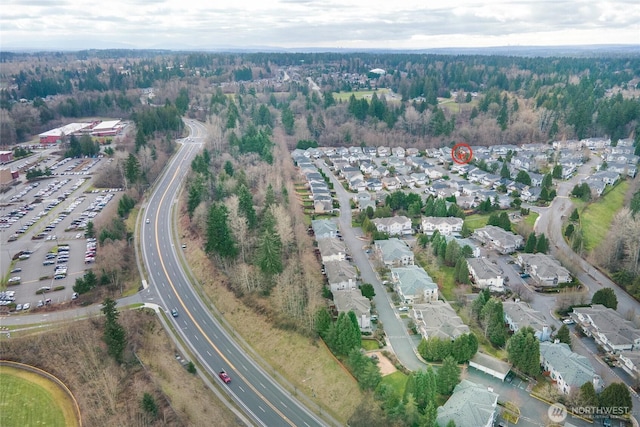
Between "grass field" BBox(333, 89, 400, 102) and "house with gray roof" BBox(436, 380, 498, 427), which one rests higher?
"grass field" BBox(333, 89, 400, 102)

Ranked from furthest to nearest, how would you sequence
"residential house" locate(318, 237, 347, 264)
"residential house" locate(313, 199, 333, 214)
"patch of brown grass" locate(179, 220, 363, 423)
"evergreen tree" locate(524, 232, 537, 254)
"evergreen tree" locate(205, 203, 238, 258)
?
1. "residential house" locate(313, 199, 333, 214)
2. "evergreen tree" locate(524, 232, 537, 254)
3. "residential house" locate(318, 237, 347, 264)
4. "evergreen tree" locate(205, 203, 238, 258)
5. "patch of brown grass" locate(179, 220, 363, 423)

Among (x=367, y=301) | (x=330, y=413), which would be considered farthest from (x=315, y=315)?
(x=330, y=413)

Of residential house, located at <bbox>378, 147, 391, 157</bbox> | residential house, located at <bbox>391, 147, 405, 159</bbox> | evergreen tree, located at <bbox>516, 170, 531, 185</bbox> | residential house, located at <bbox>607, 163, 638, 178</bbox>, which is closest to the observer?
evergreen tree, located at <bbox>516, 170, 531, 185</bbox>

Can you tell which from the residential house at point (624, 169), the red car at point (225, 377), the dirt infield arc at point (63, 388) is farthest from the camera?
the residential house at point (624, 169)

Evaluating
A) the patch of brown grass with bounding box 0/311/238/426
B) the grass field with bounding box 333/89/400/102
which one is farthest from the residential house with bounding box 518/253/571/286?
the grass field with bounding box 333/89/400/102

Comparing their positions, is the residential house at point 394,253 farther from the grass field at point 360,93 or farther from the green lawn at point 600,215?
the grass field at point 360,93

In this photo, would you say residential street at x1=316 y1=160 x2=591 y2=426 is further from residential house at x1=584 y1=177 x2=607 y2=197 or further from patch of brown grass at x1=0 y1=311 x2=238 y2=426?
residential house at x1=584 y1=177 x2=607 y2=197

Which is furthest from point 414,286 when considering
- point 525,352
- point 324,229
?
point 324,229

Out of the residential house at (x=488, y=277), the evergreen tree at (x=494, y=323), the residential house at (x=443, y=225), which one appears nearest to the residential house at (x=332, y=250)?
the residential house at (x=443, y=225)
